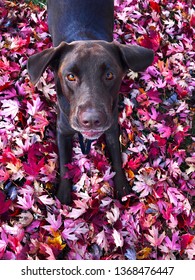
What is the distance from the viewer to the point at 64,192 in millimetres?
3062

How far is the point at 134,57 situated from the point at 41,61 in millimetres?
705

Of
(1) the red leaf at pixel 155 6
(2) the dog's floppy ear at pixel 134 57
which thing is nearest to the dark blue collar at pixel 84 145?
(2) the dog's floppy ear at pixel 134 57

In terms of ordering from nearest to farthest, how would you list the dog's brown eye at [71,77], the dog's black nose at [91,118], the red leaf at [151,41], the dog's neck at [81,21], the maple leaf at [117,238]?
the dog's black nose at [91,118] < the dog's brown eye at [71,77] < the maple leaf at [117,238] < the dog's neck at [81,21] < the red leaf at [151,41]

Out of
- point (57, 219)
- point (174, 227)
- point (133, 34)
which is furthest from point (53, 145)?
point (133, 34)

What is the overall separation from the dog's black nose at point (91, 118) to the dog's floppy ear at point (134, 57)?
1.72 feet

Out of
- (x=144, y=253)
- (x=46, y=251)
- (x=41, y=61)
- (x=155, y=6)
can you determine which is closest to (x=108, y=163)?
(x=144, y=253)

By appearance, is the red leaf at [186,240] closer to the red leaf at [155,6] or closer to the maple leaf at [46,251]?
the maple leaf at [46,251]

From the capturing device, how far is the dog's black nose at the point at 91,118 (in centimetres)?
236

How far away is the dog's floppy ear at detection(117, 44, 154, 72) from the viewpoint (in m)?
2.62

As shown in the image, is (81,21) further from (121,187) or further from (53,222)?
(53,222)

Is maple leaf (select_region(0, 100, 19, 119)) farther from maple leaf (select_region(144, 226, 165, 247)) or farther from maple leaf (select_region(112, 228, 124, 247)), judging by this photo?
maple leaf (select_region(144, 226, 165, 247))

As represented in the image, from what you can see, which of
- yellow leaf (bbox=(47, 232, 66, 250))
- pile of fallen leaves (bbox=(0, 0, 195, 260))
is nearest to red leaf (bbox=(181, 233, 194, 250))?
pile of fallen leaves (bbox=(0, 0, 195, 260))

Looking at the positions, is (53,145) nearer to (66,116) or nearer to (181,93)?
(66,116)

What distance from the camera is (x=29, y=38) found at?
388 cm
